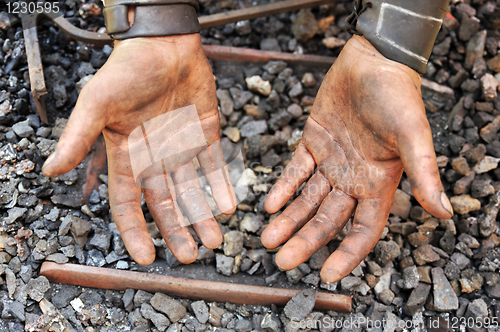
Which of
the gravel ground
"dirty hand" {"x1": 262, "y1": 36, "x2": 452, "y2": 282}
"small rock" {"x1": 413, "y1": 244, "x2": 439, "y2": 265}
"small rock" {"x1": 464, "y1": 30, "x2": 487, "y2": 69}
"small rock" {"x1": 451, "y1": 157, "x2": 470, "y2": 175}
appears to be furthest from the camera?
"small rock" {"x1": 464, "y1": 30, "x2": 487, "y2": 69}

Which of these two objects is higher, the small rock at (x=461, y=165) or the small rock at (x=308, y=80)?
the small rock at (x=308, y=80)

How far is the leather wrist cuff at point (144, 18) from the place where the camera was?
6.14 feet

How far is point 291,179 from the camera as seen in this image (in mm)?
1968

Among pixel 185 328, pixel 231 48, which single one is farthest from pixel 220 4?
pixel 185 328

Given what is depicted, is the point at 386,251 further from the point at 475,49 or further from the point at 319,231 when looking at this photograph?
the point at 475,49

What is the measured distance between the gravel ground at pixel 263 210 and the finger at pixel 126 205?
0.33 metres

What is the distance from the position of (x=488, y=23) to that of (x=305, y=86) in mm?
1408

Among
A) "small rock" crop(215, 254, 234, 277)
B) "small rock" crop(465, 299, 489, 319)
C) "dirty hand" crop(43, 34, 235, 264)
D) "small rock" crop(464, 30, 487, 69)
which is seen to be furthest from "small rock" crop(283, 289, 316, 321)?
"small rock" crop(464, 30, 487, 69)

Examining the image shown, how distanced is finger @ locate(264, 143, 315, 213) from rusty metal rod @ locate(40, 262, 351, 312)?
0.41 metres

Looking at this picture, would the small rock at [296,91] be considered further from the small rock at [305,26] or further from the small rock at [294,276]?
the small rock at [294,276]

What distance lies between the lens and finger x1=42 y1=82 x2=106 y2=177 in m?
1.48

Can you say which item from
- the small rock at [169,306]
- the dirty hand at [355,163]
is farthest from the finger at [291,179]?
the small rock at [169,306]

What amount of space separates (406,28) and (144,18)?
1.21 meters

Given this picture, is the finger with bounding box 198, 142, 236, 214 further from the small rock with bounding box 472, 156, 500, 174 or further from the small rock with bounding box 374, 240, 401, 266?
the small rock with bounding box 472, 156, 500, 174
